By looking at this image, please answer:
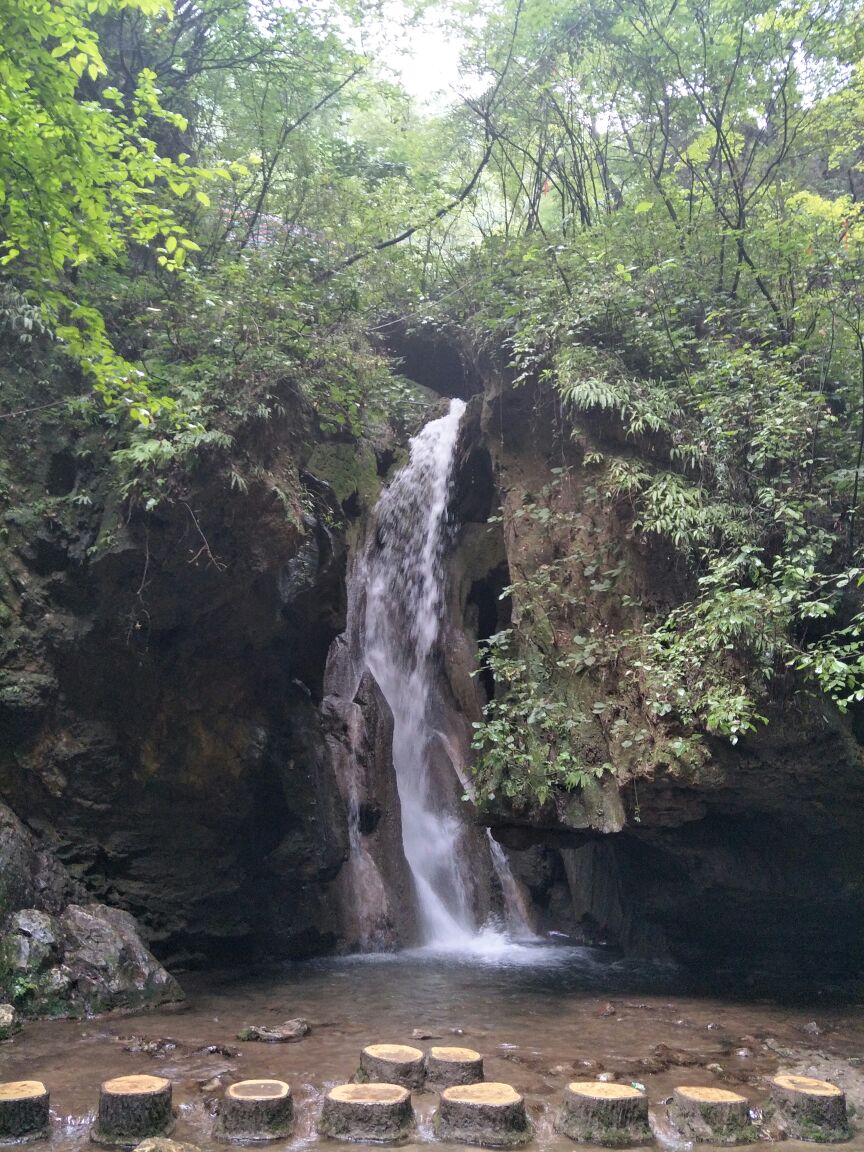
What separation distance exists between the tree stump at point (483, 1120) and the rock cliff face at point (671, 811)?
3.80 meters

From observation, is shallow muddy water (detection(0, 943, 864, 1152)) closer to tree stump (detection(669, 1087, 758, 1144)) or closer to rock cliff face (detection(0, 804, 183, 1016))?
tree stump (detection(669, 1087, 758, 1144))

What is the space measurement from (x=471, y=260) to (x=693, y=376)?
5769 mm

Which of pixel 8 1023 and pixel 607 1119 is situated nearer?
pixel 607 1119

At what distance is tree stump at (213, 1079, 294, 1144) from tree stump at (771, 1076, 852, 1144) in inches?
117

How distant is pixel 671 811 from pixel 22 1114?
6.34 m

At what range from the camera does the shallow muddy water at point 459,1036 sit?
5539 mm

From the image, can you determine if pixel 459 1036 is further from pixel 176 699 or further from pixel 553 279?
pixel 553 279

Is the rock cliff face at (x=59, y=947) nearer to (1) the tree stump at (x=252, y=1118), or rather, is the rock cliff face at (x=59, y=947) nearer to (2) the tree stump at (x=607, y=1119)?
(1) the tree stump at (x=252, y=1118)

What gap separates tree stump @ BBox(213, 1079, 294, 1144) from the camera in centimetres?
476

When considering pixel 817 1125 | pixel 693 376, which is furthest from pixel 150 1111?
pixel 693 376

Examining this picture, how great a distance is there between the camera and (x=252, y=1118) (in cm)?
478

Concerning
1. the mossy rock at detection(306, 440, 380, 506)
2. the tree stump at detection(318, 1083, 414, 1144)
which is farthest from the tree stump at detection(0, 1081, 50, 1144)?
the mossy rock at detection(306, 440, 380, 506)

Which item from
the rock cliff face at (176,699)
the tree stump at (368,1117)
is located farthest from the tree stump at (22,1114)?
the rock cliff face at (176,699)

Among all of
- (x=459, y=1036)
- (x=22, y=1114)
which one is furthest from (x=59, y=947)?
(x=459, y=1036)
